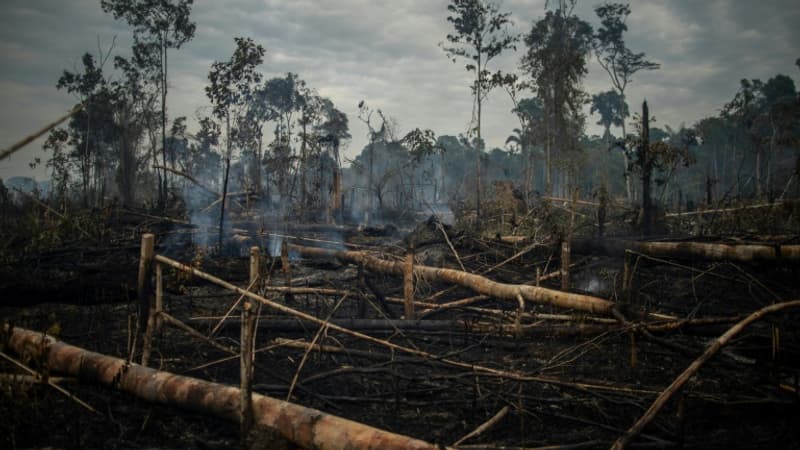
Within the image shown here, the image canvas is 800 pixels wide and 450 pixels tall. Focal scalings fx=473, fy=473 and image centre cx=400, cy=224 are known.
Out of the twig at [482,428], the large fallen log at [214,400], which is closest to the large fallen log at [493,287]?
the twig at [482,428]

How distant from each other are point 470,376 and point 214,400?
258 cm

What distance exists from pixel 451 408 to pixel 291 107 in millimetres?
45770

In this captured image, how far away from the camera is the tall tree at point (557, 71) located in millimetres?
31188

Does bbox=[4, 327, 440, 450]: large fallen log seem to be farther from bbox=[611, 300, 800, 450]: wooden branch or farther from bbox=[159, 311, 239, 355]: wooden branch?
bbox=[611, 300, 800, 450]: wooden branch

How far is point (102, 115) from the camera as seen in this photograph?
38312 millimetres

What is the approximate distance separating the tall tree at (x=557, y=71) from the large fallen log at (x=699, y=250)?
22.5 m

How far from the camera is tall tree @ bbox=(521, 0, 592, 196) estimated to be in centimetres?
3119

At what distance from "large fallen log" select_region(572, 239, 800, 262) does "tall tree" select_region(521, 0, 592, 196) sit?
22.5m

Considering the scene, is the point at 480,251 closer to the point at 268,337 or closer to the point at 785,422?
the point at 268,337

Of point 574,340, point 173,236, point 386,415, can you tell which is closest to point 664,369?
point 574,340

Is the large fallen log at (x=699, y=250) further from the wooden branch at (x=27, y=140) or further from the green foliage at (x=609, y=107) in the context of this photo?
the green foliage at (x=609, y=107)

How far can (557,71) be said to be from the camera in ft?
102

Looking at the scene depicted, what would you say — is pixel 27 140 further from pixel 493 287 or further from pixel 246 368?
pixel 493 287

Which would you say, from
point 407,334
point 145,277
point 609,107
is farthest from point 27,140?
point 609,107
